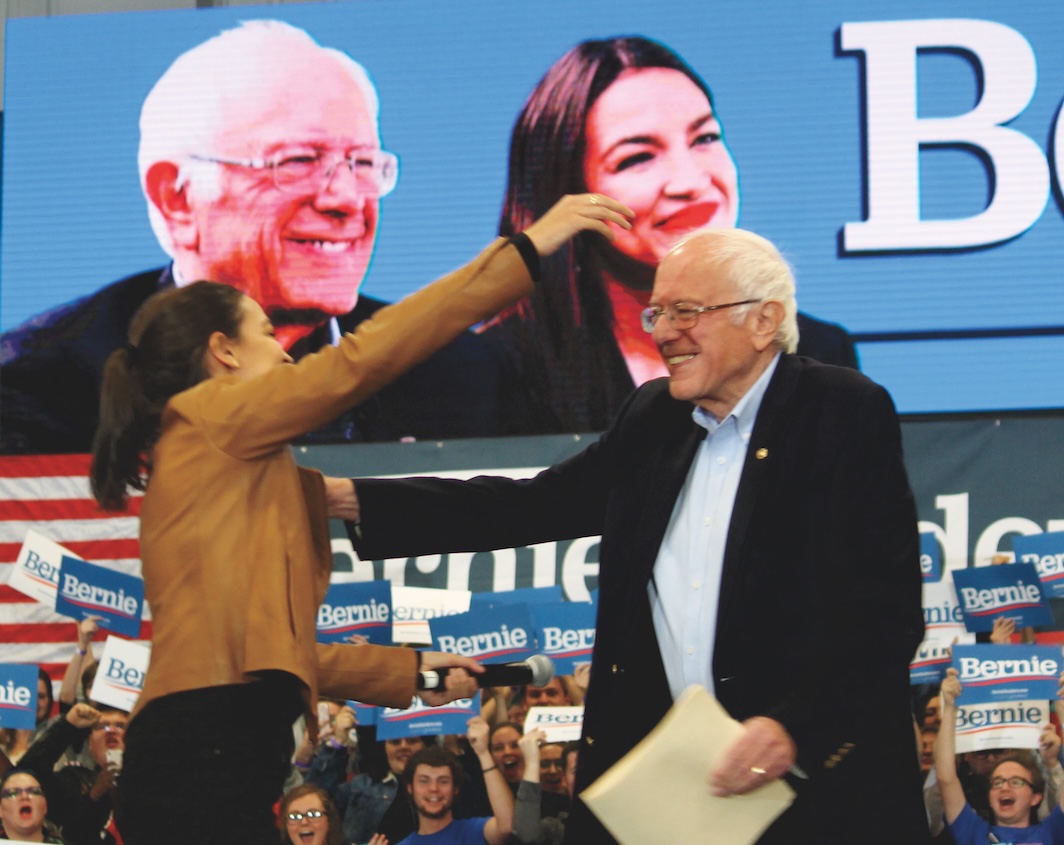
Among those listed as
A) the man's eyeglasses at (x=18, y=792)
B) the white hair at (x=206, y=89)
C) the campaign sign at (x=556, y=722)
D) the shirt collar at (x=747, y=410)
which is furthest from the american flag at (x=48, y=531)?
the shirt collar at (x=747, y=410)

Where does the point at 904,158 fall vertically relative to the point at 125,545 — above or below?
above

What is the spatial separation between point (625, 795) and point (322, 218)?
6.05 meters

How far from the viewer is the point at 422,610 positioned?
21.1 feet

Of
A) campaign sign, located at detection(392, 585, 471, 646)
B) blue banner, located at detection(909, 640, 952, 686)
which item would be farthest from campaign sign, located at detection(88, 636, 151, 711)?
blue banner, located at detection(909, 640, 952, 686)

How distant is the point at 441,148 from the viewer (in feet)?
25.3

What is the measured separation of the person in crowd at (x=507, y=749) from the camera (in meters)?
5.98

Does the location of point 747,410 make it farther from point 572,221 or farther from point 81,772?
point 81,772

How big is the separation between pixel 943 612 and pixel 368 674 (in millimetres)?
4202

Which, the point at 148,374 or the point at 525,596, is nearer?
the point at 148,374

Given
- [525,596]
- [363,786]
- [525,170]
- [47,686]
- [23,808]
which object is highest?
[525,170]

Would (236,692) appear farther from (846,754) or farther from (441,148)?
(441,148)

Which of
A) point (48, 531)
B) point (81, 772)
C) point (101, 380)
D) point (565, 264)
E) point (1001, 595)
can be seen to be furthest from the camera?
point (101, 380)

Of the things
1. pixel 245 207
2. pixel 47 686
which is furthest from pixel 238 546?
pixel 245 207

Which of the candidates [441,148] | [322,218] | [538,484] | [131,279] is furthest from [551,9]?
[538,484]
